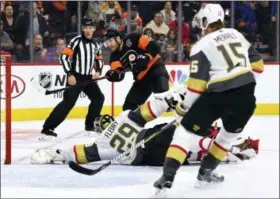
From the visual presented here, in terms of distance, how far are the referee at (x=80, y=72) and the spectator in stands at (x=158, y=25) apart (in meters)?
2.46

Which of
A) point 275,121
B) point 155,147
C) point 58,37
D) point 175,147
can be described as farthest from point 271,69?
point 175,147

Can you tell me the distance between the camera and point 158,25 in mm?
8867

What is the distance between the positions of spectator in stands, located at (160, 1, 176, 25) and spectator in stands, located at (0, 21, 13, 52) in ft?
6.36

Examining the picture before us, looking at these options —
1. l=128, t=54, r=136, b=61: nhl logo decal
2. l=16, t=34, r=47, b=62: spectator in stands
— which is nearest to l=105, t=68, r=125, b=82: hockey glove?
l=128, t=54, r=136, b=61: nhl logo decal

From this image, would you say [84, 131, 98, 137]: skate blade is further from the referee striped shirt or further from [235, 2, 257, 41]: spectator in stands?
[235, 2, 257, 41]: spectator in stands

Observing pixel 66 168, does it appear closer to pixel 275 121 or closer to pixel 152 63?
pixel 152 63

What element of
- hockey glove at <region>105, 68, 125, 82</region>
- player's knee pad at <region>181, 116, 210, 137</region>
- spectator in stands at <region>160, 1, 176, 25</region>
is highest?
spectator in stands at <region>160, 1, 176, 25</region>

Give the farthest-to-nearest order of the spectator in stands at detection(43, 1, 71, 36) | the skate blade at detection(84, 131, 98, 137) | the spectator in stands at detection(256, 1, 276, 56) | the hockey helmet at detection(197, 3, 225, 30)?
the spectator in stands at detection(256, 1, 276, 56) < the spectator in stands at detection(43, 1, 71, 36) < the skate blade at detection(84, 131, 98, 137) < the hockey helmet at detection(197, 3, 225, 30)

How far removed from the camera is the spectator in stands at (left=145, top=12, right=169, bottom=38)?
8.83 metres

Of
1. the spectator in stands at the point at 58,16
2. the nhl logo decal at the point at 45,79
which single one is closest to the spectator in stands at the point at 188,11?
the spectator in stands at the point at 58,16

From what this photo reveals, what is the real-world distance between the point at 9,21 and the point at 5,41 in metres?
0.27

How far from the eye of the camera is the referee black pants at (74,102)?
19.9 feet

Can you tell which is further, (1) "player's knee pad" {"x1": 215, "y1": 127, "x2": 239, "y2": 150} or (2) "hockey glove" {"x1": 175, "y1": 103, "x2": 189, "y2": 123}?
(1) "player's knee pad" {"x1": 215, "y1": 127, "x2": 239, "y2": 150}

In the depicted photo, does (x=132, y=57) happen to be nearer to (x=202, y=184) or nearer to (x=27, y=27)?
(x=202, y=184)
